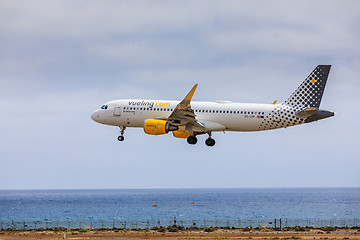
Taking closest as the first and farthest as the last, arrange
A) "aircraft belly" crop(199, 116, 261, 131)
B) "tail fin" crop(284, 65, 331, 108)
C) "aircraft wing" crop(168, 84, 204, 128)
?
"aircraft wing" crop(168, 84, 204, 128)
"aircraft belly" crop(199, 116, 261, 131)
"tail fin" crop(284, 65, 331, 108)

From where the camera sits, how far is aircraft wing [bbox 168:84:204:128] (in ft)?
197

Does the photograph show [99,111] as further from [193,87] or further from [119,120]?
[193,87]

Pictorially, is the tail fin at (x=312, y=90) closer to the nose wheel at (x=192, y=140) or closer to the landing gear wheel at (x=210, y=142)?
the landing gear wheel at (x=210, y=142)

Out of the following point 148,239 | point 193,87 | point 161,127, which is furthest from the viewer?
point 148,239

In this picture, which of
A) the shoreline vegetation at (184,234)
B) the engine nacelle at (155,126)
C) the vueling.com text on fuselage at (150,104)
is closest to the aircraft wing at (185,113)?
the engine nacelle at (155,126)

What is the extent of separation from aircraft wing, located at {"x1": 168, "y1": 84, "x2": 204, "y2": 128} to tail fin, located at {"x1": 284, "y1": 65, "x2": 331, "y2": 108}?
A: 11423mm

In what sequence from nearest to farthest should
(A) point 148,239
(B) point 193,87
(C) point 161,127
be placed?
(B) point 193,87
(C) point 161,127
(A) point 148,239

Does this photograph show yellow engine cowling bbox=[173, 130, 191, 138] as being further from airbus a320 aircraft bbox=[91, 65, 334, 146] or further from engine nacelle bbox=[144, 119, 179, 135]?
engine nacelle bbox=[144, 119, 179, 135]

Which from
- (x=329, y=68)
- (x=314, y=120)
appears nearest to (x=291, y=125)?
(x=314, y=120)

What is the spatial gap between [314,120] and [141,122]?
2044 cm

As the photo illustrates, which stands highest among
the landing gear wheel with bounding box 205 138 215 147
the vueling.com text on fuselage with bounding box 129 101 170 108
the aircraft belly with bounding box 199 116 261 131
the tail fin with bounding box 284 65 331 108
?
the tail fin with bounding box 284 65 331 108

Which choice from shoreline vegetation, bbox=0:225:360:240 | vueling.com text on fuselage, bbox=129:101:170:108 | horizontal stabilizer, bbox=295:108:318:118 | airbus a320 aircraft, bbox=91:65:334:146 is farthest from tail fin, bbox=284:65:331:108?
shoreline vegetation, bbox=0:225:360:240

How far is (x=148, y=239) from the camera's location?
66688 millimetres

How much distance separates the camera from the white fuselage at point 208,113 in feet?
209
